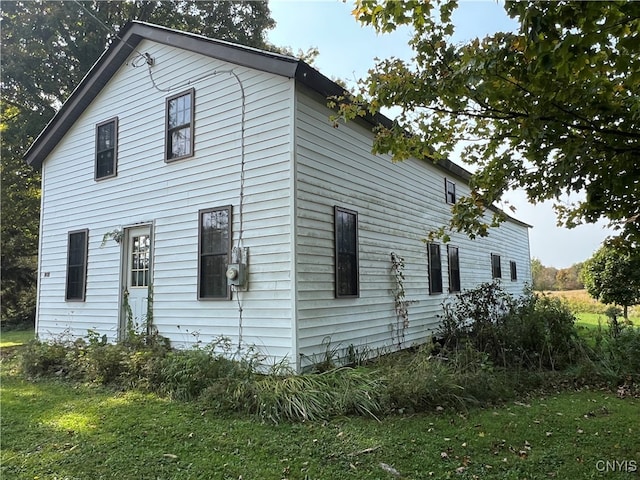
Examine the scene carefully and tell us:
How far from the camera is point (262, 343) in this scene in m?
6.63

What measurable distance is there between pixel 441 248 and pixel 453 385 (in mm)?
6476

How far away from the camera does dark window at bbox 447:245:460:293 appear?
1190 centimetres

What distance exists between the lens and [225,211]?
7.33 m

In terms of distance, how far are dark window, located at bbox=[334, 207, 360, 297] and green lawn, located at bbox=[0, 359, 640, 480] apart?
2.89m

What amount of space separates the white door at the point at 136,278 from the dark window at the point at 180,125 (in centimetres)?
166

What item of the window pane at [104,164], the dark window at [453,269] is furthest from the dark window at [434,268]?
the window pane at [104,164]

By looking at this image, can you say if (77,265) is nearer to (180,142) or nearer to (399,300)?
(180,142)

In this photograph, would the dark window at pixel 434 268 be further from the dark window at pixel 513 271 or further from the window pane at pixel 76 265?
the dark window at pixel 513 271

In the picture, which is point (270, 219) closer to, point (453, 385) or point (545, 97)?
point (453, 385)

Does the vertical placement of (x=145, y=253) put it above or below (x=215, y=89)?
below

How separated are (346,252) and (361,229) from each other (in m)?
0.70

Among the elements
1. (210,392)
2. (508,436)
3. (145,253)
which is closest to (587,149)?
(508,436)

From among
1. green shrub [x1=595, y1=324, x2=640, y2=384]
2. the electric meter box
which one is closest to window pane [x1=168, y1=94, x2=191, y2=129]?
the electric meter box

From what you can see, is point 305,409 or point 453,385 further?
point 453,385
